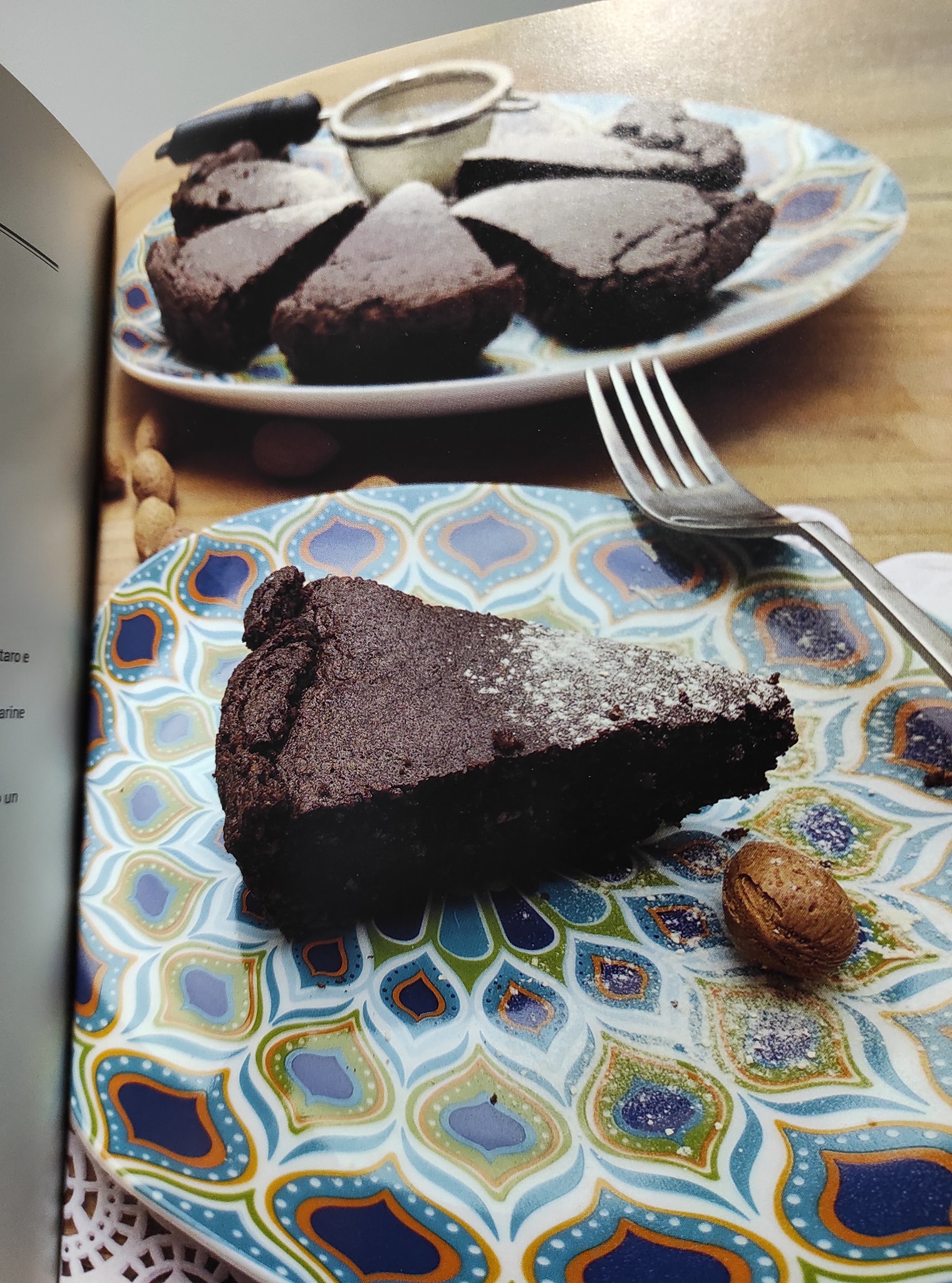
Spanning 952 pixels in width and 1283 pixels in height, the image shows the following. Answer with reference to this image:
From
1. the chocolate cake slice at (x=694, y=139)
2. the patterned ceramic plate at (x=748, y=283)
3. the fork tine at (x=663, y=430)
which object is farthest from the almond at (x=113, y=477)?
the chocolate cake slice at (x=694, y=139)

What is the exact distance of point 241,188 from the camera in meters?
1.20

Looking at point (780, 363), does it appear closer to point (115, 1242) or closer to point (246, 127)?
point (246, 127)

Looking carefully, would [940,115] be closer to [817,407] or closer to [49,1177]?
[817,407]

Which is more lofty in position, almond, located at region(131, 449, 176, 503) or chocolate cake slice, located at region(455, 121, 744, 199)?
chocolate cake slice, located at region(455, 121, 744, 199)

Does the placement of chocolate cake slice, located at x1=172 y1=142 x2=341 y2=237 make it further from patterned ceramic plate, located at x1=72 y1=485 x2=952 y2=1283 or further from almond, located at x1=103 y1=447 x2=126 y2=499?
patterned ceramic plate, located at x1=72 y1=485 x2=952 y2=1283

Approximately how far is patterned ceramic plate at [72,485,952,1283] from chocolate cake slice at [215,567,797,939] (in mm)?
36

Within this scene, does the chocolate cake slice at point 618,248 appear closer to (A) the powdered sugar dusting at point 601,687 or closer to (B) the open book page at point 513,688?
(B) the open book page at point 513,688

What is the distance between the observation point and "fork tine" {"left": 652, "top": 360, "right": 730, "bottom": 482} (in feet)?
3.06

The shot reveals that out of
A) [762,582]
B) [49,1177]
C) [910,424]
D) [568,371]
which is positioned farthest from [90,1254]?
[910,424]

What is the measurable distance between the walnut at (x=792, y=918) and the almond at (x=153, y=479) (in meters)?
0.77

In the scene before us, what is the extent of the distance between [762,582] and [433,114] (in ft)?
2.48

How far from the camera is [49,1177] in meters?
0.77

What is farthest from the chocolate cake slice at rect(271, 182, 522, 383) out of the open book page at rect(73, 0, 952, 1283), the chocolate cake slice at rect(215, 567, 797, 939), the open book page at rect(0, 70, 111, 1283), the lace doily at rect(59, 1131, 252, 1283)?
the lace doily at rect(59, 1131, 252, 1283)

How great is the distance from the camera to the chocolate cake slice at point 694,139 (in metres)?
1.03
